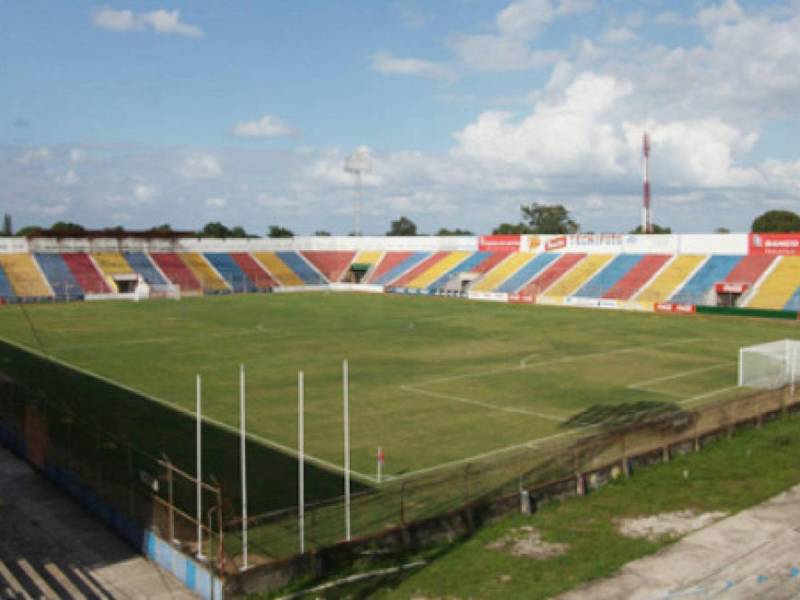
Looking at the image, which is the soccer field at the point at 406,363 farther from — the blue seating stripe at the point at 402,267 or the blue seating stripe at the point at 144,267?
the blue seating stripe at the point at 402,267

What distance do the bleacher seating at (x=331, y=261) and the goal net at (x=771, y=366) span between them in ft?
257

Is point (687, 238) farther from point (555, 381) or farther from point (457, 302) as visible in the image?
point (555, 381)

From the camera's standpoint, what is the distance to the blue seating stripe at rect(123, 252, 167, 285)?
320 ft

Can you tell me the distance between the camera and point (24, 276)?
89812 millimetres

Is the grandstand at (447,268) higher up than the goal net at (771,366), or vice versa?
the grandstand at (447,268)

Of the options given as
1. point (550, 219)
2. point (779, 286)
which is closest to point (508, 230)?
point (550, 219)

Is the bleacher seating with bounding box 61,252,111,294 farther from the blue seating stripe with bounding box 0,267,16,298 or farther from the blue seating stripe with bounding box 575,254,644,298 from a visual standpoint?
the blue seating stripe with bounding box 575,254,644,298

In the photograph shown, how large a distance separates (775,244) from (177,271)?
6779 centimetres

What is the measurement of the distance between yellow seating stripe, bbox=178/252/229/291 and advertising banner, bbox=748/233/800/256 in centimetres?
5982

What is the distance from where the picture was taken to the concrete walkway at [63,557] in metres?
16.2

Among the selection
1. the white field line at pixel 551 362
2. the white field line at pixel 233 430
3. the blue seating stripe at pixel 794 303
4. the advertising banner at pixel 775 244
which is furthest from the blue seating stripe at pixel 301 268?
the white field line at pixel 233 430

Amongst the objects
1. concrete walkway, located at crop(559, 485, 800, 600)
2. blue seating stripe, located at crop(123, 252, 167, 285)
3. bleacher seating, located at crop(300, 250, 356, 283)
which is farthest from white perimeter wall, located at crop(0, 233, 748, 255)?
concrete walkway, located at crop(559, 485, 800, 600)

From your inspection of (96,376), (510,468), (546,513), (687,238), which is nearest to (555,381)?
(510,468)

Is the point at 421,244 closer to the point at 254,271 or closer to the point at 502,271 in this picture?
the point at 502,271
